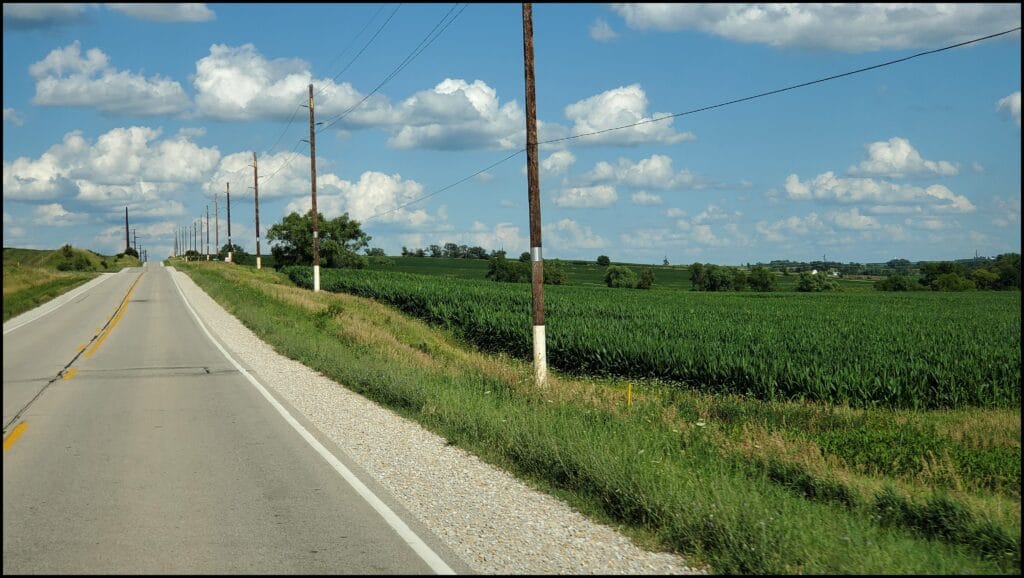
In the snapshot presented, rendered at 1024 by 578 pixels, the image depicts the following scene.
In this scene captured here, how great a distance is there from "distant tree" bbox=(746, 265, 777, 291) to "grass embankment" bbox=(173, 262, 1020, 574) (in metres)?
82.8

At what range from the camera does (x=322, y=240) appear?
95062 millimetres

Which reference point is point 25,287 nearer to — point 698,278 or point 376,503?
point 376,503

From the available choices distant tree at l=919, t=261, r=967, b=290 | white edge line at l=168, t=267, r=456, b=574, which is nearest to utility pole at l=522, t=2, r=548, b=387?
white edge line at l=168, t=267, r=456, b=574

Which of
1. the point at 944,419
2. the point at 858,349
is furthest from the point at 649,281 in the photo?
the point at 944,419

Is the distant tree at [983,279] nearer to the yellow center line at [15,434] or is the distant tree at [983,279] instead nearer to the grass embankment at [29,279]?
the yellow center line at [15,434]

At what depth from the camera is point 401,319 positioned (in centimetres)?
3906

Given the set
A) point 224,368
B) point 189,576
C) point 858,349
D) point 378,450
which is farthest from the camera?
point 858,349

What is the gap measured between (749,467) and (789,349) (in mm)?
14101

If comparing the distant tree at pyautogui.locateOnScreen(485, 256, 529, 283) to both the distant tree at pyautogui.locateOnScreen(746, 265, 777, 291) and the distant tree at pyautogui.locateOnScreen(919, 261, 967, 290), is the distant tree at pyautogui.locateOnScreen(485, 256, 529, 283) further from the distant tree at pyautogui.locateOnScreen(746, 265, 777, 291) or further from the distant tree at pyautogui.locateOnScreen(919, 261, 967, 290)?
the distant tree at pyautogui.locateOnScreen(919, 261, 967, 290)

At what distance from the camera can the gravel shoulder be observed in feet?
20.7

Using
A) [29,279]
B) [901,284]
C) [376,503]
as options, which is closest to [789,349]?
[376,503]

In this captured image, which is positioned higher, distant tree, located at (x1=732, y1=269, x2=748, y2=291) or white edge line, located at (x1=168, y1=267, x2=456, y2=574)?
distant tree, located at (x1=732, y1=269, x2=748, y2=291)

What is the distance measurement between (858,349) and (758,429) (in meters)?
11.0

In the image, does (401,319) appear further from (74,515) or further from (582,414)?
(74,515)
